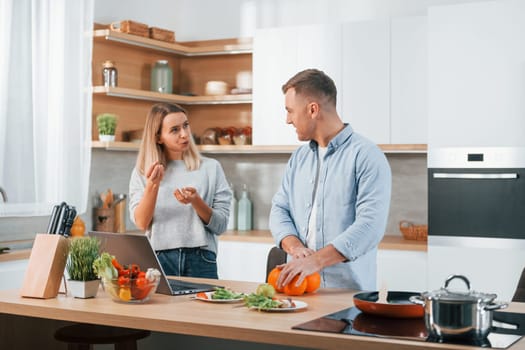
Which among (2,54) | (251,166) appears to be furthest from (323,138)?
(251,166)

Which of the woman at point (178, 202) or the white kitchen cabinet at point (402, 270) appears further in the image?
the white kitchen cabinet at point (402, 270)

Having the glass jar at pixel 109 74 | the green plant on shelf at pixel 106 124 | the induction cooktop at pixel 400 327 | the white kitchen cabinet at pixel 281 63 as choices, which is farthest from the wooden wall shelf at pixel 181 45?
the induction cooktop at pixel 400 327

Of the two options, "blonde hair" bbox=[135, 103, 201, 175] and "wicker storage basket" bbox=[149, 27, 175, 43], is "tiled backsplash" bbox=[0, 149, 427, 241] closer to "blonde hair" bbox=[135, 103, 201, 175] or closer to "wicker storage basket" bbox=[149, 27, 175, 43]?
"wicker storage basket" bbox=[149, 27, 175, 43]

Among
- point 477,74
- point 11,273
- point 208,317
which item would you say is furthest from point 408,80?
point 208,317

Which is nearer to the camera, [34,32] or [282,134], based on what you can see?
[34,32]

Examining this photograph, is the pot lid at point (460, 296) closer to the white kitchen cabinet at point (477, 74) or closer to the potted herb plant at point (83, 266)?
the potted herb plant at point (83, 266)

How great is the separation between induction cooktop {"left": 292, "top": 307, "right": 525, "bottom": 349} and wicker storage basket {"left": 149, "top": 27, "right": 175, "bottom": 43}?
11.9 feet

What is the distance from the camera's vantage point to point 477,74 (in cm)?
471

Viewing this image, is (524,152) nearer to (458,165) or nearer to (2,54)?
(458,165)

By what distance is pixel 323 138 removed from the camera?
319 cm

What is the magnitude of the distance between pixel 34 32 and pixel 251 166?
1.97 metres

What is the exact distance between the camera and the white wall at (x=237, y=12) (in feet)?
18.3

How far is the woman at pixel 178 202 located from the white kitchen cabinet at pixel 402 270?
1615mm

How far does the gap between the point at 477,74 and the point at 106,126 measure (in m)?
2.31
